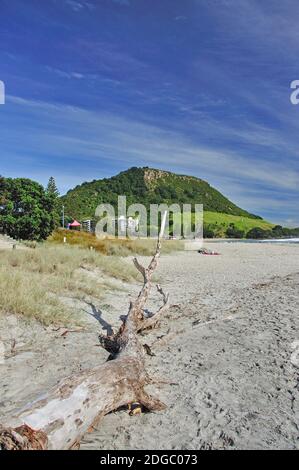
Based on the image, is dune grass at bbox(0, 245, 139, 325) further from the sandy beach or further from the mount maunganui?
the mount maunganui

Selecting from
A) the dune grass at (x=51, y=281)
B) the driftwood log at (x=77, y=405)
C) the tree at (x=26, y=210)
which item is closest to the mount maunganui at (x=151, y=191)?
the tree at (x=26, y=210)

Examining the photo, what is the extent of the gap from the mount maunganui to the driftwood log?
308 feet

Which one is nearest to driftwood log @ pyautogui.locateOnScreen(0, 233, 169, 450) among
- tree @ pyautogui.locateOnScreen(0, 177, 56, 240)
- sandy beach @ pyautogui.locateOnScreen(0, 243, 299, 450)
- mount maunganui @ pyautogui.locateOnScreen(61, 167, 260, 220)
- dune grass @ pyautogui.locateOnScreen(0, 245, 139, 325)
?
sandy beach @ pyautogui.locateOnScreen(0, 243, 299, 450)

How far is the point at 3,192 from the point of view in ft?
102

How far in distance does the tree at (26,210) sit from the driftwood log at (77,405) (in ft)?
84.8

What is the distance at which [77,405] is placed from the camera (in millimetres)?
3279

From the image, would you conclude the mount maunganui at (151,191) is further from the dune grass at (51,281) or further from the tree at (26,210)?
the dune grass at (51,281)

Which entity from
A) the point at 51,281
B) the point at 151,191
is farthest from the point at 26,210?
the point at 151,191

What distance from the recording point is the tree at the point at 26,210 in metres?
29.2

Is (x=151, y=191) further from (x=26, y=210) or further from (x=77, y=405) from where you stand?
(x=77, y=405)

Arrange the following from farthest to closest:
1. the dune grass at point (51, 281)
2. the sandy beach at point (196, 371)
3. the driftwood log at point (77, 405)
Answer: the dune grass at point (51, 281) < the sandy beach at point (196, 371) < the driftwood log at point (77, 405)

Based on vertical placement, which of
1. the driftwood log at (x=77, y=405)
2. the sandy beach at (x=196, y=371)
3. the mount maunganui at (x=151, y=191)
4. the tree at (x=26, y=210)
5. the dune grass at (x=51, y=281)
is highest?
the mount maunganui at (x=151, y=191)

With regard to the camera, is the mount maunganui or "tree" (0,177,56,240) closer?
"tree" (0,177,56,240)

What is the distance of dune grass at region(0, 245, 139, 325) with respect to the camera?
6.77m
